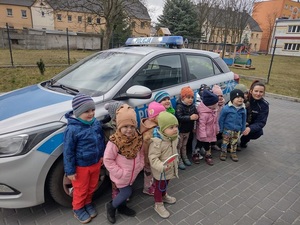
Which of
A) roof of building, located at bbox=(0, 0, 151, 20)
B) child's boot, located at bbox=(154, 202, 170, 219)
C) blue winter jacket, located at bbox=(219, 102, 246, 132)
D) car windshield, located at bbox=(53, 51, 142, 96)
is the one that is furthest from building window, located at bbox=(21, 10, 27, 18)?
child's boot, located at bbox=(154, 202, 170, 219)

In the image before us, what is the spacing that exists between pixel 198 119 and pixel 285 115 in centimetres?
471

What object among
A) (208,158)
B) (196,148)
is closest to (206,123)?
(196,148)

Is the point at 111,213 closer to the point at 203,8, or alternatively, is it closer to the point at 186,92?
the point at 186,92

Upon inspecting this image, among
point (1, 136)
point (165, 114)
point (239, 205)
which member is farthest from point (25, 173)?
point (239, 205)

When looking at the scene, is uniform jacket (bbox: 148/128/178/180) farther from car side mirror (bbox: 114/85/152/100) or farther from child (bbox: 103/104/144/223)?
car side mirror (bbox: 114/85/152/100)

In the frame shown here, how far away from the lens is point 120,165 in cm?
226

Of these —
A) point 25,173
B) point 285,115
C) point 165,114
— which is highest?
point 165,114

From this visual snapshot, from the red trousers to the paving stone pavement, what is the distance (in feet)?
0.76

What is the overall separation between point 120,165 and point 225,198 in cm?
154

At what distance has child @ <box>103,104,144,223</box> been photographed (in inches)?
83.9

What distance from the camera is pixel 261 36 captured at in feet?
204

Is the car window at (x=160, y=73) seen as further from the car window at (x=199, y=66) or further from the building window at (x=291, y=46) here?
the building window at (x=291, y=46)

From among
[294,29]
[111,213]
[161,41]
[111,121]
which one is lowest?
[111,213]

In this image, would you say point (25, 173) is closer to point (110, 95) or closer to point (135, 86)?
point (110, 95)
